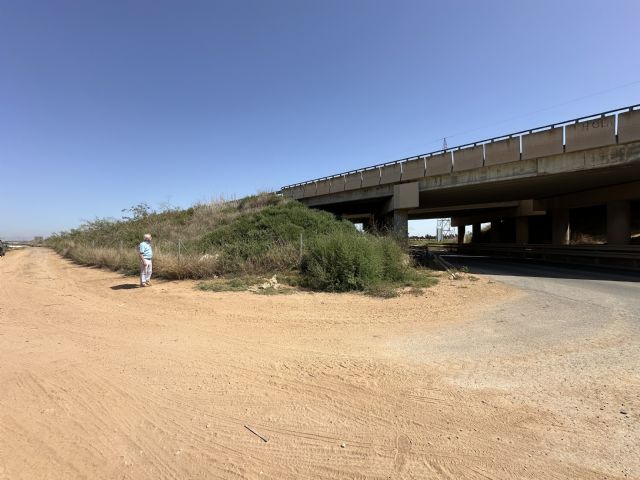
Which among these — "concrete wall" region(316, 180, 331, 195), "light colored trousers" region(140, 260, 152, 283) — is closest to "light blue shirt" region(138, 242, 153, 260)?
"light colored trousers" region(140, 260, 152, 283)

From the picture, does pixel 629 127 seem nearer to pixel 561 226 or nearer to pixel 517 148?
pixel 517 148

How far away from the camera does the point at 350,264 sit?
1178 cm

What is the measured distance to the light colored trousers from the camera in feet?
42.1

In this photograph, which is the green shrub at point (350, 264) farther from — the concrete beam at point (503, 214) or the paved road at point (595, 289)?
the concrete beam at point (503, 214)

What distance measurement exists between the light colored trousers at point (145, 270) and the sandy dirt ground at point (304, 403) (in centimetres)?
514

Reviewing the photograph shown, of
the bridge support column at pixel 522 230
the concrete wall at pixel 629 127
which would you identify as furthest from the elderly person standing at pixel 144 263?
the bridge support column at pixel 522 230

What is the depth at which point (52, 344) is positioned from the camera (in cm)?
623

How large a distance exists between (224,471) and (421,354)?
357 cm

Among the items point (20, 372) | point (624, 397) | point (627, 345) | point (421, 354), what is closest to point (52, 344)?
point (20, 372)

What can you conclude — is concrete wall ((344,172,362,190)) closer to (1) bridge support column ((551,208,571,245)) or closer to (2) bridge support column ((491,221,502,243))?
(1) bridge support column ((551,208,571,245))

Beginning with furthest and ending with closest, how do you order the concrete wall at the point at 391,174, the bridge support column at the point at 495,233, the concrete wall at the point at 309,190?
the bridge support column at the point at 495,233 < the concrete wall at the point at 309,190 < the concrete wall at the point at 391,174

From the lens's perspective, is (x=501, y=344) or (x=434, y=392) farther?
(x=501, y=344)

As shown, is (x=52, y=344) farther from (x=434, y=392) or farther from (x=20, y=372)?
(x=434, y=392)

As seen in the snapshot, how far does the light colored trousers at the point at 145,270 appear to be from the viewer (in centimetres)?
1284
